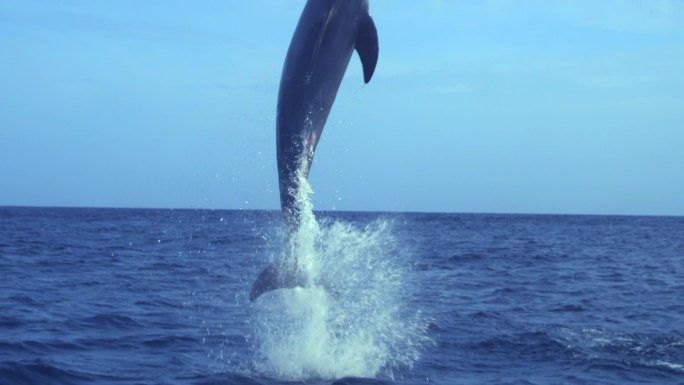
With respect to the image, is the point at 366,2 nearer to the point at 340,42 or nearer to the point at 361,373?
the point at 340,42

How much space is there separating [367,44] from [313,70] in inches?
28.7

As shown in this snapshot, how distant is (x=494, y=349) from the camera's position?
49.1 feet

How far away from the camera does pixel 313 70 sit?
8.12 metres

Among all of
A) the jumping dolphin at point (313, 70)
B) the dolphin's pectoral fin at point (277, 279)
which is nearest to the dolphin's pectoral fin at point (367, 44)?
the jumping dolphin at point (313, 70)

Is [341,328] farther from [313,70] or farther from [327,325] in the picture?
[313,70]

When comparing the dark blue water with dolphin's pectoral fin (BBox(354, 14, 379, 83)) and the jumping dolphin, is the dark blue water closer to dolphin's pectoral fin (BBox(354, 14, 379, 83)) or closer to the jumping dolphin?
the jumping dolphin

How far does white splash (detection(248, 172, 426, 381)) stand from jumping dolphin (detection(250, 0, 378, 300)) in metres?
0.58

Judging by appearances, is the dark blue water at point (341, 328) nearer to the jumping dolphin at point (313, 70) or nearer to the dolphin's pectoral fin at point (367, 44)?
the jumping dolphin at point (313, 70)

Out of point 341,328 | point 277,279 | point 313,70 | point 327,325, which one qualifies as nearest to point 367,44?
point 313,70

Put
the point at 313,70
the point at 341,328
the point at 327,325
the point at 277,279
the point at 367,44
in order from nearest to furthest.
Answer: the point at 313,70, the point at 367,44, the point at 277,279, the point at 327,325, the point at 341,328

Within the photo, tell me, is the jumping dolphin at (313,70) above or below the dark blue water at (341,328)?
above

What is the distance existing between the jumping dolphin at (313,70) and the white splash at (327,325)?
582 millimetres

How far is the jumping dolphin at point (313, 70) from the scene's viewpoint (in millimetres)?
8125

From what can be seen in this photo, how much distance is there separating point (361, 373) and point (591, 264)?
23735 millimetres
